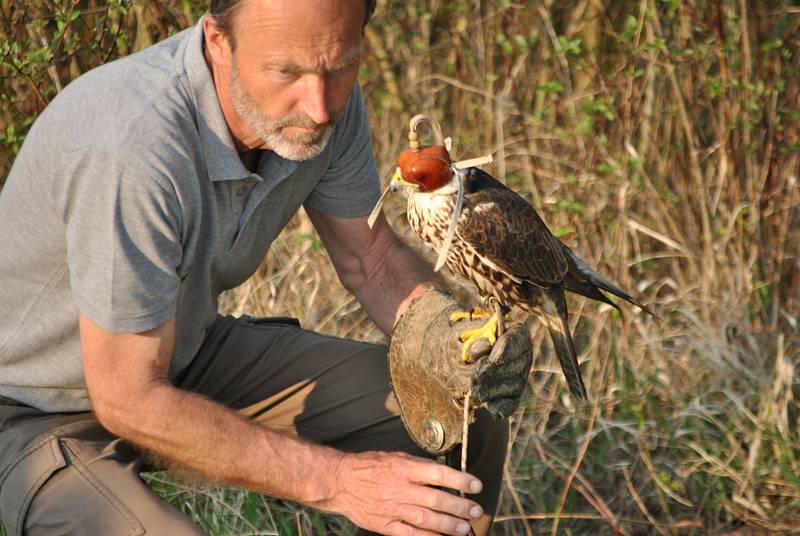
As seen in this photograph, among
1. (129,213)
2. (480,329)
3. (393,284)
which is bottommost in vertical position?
(393,284)

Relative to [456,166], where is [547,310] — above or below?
below

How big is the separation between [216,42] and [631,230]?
8.04 ft

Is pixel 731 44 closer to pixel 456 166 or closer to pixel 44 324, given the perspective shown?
pixel 456 166

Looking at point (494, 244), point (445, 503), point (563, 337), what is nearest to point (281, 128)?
point (494, 244)

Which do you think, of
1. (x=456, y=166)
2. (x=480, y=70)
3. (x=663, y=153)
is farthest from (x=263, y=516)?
(x=480, y=70)

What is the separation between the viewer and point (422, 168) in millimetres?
2232

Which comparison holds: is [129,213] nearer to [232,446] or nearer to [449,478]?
[232,446]

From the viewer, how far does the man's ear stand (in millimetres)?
2535

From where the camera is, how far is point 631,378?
3939mm

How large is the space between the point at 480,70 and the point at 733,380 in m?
2.27

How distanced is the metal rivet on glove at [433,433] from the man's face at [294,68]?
696 mm

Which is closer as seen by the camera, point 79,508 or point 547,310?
point 79,508

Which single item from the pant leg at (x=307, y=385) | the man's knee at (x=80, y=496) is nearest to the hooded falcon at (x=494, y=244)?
the pant leg at (x=307, y=385)

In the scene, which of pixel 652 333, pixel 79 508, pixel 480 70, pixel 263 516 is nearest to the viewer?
pixel 79 508
